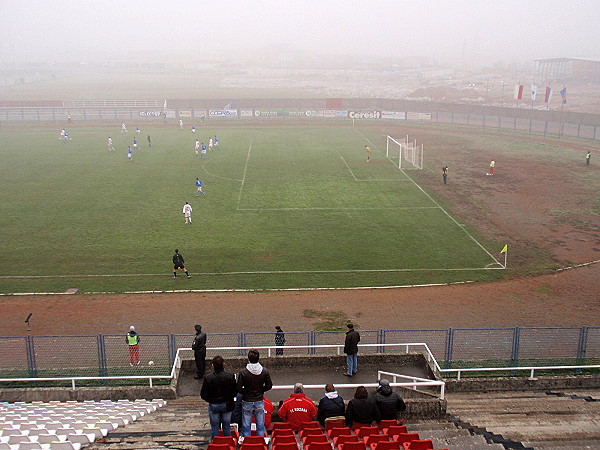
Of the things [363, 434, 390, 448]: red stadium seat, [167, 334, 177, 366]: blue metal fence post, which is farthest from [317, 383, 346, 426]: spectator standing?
[167, 334, 177, 366]: blue metal fence post

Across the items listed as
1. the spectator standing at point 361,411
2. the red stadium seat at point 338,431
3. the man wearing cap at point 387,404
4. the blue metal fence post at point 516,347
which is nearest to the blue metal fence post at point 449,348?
the blue metal fence post at point 516,347

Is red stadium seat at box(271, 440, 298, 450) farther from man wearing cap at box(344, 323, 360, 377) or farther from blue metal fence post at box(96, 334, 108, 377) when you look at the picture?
blue metal fence post at box(96, 334, 108, 377)

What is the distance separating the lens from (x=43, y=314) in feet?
65.0

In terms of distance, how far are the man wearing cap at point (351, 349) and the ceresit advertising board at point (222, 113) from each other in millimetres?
72912

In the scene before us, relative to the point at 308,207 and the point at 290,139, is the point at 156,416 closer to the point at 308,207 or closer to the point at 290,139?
the point at 308,207

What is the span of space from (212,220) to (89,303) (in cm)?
1113

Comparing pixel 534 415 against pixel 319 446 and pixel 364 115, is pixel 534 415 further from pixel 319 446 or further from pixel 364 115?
pixel 364 115

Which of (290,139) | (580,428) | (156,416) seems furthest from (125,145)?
(580,428)

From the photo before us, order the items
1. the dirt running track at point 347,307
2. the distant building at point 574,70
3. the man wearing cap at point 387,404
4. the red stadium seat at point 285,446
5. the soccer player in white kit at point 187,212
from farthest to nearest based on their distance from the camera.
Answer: the distant building at point 574,70 < the soccer player in white kit at point 187,212 < the dirt running track at point 347,307 < the man wearing cap at point 387,404 < the red stadium seat at point 285,446

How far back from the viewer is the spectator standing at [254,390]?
29.6 feet

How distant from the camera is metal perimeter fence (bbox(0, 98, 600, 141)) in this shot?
3152 inches

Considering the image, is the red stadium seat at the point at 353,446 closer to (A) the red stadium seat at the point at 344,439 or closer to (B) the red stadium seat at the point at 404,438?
(A) the red stadium seat at the point at 344,439

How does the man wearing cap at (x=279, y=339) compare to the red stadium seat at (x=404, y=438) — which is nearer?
the red stadium seat at (x=404, y=438)

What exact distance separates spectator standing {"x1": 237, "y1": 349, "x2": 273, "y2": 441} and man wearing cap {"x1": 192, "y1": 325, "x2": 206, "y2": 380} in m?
4.15
